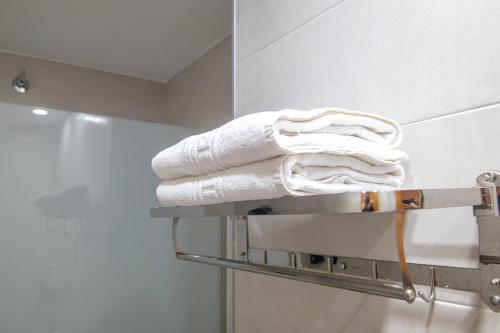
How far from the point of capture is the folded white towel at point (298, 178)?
→ 500 millimetres

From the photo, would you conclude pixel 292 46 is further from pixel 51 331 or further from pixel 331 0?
pixel 51 331

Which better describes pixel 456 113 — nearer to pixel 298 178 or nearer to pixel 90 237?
pixel 298 178

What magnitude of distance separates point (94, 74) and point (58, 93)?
0.52 ft

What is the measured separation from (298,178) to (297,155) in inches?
1.2

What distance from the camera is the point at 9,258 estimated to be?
109 cm

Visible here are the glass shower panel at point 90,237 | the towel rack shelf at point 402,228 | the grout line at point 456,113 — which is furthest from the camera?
the glass shower panel at point 90,237

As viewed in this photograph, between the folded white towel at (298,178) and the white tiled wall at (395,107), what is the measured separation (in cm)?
8

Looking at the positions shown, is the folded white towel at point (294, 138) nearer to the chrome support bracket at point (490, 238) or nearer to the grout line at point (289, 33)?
the chrome support bracket at point (490, 238)

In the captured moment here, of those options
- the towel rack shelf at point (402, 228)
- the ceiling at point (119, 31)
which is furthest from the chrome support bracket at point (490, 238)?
the ceiling at point (119, 31)

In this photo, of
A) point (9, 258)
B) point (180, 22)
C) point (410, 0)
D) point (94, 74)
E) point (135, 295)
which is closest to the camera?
point (410, 0)

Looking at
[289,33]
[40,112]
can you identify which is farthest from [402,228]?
[40,112]

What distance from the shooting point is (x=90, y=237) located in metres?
1.19

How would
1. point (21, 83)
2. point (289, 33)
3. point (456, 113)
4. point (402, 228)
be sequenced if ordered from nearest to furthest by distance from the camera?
point (402, 228) < point (456, 113) < point (289, 33) < point (21, 83)

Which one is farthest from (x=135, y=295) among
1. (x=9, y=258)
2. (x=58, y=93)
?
(x=58, y=93)
